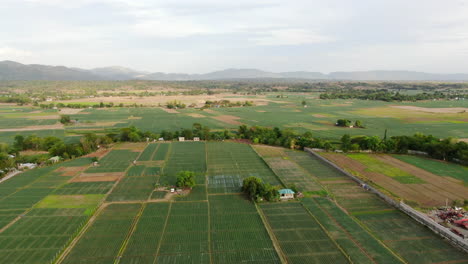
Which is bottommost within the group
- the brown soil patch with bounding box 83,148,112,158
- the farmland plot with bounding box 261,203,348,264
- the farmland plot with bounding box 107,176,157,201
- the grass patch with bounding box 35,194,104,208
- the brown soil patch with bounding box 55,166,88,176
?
the farmland plot with bounding box 261,203,348,264

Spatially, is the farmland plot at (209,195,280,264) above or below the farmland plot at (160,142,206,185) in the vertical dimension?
below

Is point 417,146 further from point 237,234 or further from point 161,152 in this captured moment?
point 161,152

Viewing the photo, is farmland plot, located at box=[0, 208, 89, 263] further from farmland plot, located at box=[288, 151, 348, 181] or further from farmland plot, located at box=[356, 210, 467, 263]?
farmland plot, located at box=[288, 151, 348, 181]

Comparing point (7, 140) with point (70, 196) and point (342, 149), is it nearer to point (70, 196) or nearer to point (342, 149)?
point (70, 196)

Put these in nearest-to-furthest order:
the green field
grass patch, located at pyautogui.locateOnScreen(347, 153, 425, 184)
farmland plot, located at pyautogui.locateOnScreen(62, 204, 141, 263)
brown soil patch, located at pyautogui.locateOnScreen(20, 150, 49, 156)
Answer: farmland plot, located at pyautogui.locateOnScreen(62, 204, 141, 263) < grass patch, located at pyautogui.locateOnScreen(347, 153, 425, 184) < the green field < brown soil patch, located at pyautogui.locateOnScreen(20, 150, 49, 156)

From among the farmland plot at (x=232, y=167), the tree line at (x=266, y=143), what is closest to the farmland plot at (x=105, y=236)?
the farmland plot at (x=232, y=167)

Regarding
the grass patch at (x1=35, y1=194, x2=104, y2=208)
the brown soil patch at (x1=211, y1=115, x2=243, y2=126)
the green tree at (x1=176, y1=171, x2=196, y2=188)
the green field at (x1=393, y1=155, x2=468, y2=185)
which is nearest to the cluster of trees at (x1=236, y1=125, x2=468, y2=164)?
the green field at (x1=393, y1=155, x2=468, y2=185)
